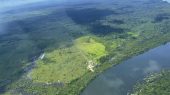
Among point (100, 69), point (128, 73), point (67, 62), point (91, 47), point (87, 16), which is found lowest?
point (87, 16)

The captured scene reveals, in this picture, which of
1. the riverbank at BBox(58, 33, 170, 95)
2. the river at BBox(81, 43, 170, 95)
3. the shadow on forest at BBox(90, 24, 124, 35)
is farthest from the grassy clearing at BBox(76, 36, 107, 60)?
the river at BBox(81, 43, 170, 95)

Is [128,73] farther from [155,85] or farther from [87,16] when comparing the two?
[87,16]

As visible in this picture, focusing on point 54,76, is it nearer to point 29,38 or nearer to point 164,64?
point 164,64

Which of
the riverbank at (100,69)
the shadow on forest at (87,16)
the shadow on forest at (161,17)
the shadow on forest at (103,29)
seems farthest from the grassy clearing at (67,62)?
the shadow on forest at (161,17)

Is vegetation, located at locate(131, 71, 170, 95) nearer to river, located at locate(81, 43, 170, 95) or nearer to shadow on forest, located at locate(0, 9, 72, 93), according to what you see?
river, located at locate(81, 43, 170, 95)

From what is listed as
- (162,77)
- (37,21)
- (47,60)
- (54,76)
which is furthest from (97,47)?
(37,21)

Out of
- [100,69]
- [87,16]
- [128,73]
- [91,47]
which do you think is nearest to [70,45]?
[91,47]
